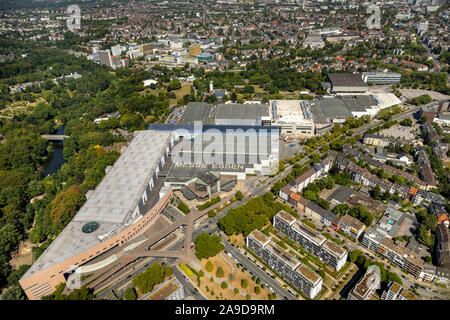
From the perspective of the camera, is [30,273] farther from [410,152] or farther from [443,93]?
[443,93]

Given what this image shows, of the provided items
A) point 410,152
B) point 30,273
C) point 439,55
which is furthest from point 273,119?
point 439,55

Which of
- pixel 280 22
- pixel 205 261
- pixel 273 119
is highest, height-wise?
pixel 280 22

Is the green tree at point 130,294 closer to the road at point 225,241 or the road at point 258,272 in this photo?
the road at point 225,241

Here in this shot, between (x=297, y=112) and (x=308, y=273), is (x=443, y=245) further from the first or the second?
Answer: (x=297, y=112)

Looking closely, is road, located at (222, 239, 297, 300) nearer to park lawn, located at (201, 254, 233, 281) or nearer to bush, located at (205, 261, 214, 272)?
park lawn, located at (201, 254, 233, 281)

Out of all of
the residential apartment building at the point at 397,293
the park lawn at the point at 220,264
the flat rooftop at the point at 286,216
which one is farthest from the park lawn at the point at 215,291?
the residential apartment building at the point at 397,293
